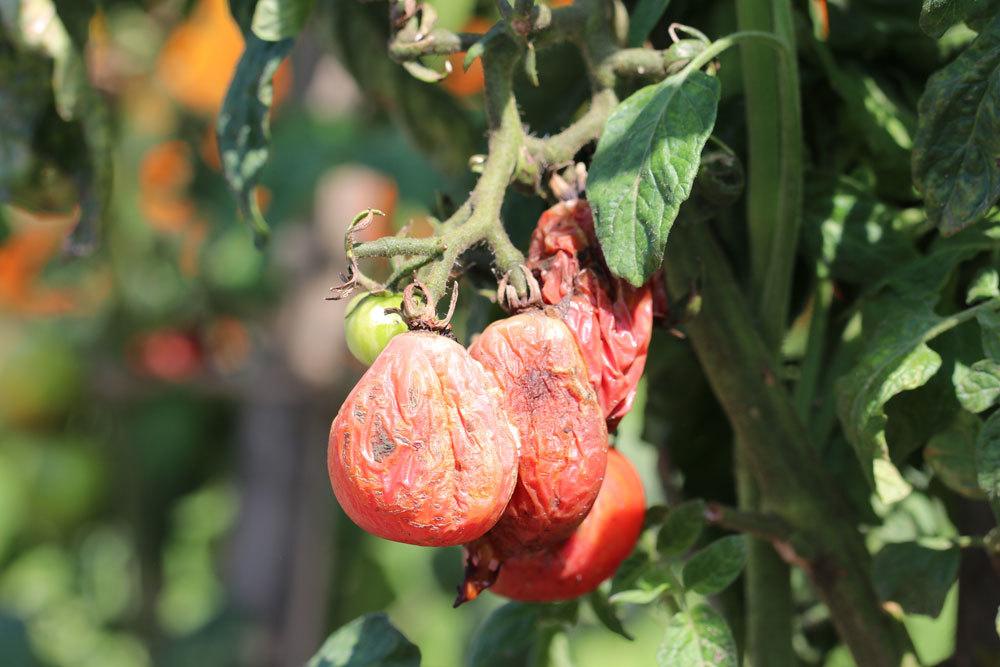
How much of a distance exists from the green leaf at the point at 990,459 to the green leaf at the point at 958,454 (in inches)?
3.8

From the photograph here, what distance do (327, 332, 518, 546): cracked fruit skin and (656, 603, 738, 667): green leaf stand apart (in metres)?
0.15

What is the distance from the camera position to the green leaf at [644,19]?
647mm

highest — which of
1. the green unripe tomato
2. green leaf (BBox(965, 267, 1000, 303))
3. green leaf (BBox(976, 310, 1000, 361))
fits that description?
the green unripe tomato

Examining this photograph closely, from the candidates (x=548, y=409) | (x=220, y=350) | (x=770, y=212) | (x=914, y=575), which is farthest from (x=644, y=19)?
(x=220, y=350)

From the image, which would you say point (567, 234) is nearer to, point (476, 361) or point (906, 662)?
point (476, 361)

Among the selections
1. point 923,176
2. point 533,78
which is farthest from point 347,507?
point 923,176

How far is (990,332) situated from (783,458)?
0.15 metres

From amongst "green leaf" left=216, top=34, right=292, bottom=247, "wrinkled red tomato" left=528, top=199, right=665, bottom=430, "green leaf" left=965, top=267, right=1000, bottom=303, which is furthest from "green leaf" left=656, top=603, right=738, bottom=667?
"green leaf" left=216, top=34, right=292, bottom=247

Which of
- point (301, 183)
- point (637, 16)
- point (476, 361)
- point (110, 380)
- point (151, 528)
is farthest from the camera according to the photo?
point (151, 528)

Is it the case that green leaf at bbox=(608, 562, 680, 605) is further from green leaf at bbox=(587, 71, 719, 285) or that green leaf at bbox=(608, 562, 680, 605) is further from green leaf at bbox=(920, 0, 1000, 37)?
green leaf at bbox=(920, 0, 1000, 37)

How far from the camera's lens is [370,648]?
73 cm

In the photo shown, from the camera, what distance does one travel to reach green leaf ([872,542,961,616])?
0.66 m

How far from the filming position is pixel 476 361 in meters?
0.53

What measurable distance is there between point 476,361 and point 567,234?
0.09m
